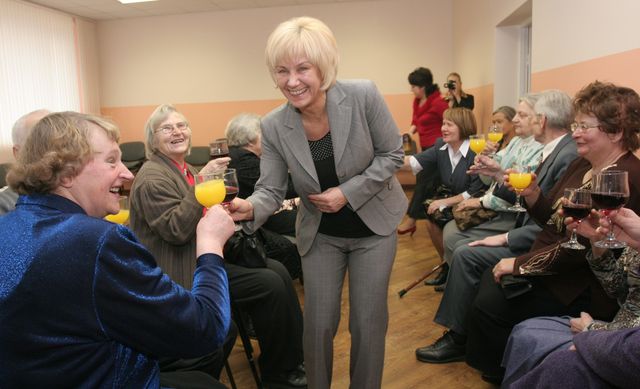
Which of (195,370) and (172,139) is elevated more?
(172,139)

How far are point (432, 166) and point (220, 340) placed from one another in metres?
2.99

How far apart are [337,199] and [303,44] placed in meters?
0.57

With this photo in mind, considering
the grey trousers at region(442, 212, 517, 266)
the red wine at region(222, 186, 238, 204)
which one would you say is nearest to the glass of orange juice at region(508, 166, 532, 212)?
the grey trousers at region(442, 212, 517, 266)

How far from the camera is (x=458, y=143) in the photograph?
11.7 ft

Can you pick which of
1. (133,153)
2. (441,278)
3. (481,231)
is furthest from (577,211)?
(133,153)

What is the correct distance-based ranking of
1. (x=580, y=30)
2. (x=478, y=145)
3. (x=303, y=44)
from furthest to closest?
(x=580, y=30)
(x=478, y=145)
(x=303, y=44)

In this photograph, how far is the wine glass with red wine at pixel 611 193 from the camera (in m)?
1.58

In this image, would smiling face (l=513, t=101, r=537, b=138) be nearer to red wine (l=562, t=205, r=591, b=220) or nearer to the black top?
red wine (l=562, t=205, r=591, b=220)

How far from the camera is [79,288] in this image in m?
0.98

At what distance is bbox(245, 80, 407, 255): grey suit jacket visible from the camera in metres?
1.86

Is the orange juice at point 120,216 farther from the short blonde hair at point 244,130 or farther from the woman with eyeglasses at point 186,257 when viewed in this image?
the short blonde hair at point 244,130

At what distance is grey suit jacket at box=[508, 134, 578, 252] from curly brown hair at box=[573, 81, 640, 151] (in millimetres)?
609

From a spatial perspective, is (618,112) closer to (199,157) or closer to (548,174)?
(548,174)

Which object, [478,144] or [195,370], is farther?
[478,144]
